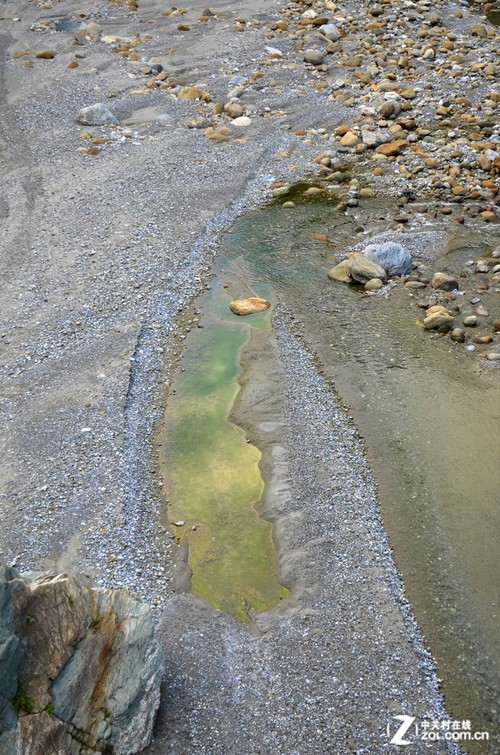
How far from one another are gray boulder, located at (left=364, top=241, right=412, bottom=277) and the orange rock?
9.60 ft

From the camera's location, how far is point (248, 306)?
61.3 ft

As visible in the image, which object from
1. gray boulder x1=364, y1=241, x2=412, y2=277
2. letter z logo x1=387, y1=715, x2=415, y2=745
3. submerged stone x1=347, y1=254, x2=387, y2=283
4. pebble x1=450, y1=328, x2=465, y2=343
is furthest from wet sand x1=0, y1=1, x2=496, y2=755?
pebble x1=450, y1=328, x2=465, y2=343

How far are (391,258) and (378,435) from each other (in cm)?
584

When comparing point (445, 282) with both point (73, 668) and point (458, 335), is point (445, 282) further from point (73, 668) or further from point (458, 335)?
point (73, 668)

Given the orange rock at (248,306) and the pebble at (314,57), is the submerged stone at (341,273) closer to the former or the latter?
the orange rock at (248,306)

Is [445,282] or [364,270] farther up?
[364,270]

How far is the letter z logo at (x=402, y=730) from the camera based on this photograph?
33.7 ft

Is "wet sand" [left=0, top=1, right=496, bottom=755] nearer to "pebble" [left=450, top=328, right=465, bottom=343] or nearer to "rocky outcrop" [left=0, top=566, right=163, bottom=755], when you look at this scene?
"rocky outcrop" [left=0, top=566, right=163, bottom=755]

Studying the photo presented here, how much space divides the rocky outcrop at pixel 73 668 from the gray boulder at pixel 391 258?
11575 mm

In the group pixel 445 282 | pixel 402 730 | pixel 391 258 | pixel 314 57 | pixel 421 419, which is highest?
pixel 314 57

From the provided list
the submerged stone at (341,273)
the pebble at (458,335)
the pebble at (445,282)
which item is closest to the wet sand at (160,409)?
the submerged stone at (341,273)

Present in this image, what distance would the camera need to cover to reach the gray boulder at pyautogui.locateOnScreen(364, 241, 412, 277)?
19344mm

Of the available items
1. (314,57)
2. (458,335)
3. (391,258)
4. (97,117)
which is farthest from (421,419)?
(314,57)

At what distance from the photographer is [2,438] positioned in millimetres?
14875
